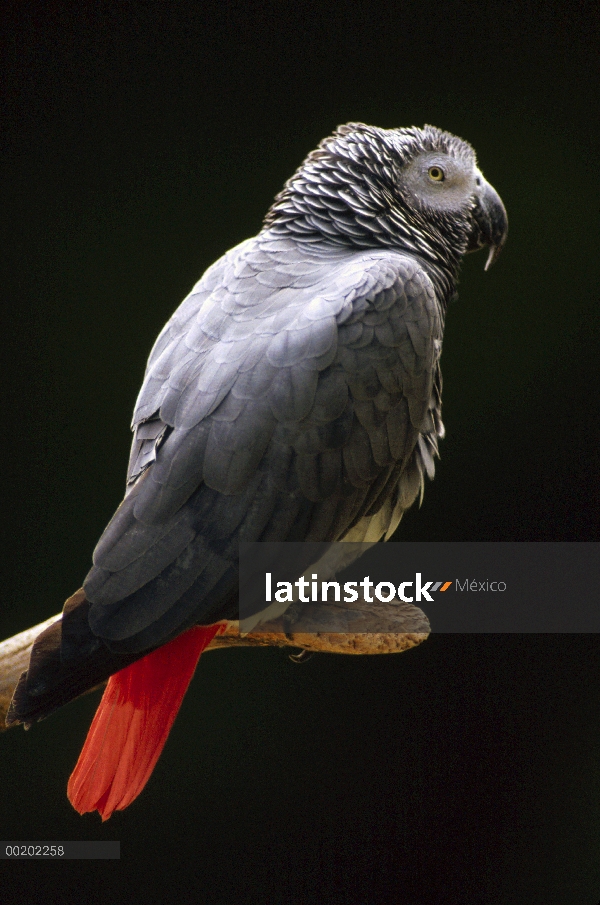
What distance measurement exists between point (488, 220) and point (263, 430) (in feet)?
1.76

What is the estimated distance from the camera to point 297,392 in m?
0.98

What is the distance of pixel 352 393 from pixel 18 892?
3.19 feet

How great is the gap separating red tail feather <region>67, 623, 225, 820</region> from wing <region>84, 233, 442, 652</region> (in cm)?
10

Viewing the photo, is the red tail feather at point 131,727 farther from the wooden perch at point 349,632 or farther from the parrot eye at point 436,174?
the parrot eye at point 436,174

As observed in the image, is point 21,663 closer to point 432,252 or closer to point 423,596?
point 423,596

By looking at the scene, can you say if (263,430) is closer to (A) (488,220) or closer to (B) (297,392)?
(B) (297,392)

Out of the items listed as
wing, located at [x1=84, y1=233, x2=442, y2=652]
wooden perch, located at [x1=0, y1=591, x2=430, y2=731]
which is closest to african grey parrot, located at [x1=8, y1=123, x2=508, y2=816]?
wing, located at [x1=84, y1=233, x2=442, y2=652]

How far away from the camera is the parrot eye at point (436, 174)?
117 cm

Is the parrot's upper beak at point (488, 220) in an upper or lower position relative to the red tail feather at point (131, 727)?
upper

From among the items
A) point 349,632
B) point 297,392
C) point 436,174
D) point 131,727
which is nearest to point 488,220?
point 436,174

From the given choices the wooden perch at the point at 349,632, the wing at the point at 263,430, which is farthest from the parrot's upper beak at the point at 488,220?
the wooden perch at the point at 349,632

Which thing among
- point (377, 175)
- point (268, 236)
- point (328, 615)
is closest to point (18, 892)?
point (328, 615)

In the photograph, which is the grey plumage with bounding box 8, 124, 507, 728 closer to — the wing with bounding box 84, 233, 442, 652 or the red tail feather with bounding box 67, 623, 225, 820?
the wing with bounding box 84, 233, 442, 652

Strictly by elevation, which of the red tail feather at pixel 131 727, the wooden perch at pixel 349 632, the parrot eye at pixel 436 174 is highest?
the parrot eye at pixel 436 174
